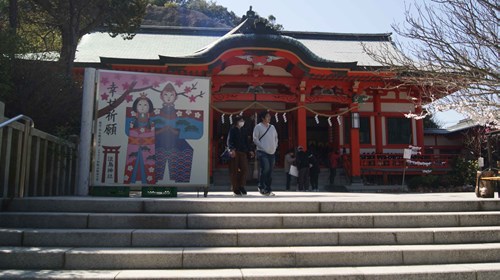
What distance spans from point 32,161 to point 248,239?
4.36 m

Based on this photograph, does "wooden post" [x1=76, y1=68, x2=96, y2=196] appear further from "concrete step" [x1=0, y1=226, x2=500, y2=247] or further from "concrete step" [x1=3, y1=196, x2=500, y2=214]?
"concrete step" [x1=0, y1=226, x2=500, y2=247]

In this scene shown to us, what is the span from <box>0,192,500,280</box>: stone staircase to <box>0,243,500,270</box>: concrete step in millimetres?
11

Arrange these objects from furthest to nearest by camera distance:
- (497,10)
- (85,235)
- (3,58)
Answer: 1. (3,58)
2. (497,10)
3. (85,235)

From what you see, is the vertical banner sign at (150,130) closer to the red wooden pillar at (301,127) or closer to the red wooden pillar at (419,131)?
the red wooden pillar at (301,127)

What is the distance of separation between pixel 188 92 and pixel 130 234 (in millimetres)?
3284

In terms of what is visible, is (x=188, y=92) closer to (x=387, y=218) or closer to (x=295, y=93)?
(x=387, y=218)

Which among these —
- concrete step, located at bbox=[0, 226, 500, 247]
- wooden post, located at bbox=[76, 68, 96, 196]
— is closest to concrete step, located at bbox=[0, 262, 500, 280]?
concrete step, located at bbox=[0, 226, 500, 247]

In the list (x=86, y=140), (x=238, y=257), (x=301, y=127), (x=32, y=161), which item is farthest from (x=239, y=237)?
(x=301, y=127)

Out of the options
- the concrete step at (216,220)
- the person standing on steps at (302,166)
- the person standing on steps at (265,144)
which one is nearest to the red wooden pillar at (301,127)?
the person standing on steps at (302,166)

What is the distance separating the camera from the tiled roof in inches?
630

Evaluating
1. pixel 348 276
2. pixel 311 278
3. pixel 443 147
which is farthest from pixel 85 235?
pixel 443 147

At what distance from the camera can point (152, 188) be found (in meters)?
6.71

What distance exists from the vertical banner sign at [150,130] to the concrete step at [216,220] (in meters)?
1.79

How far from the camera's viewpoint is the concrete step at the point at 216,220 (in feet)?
15.7
